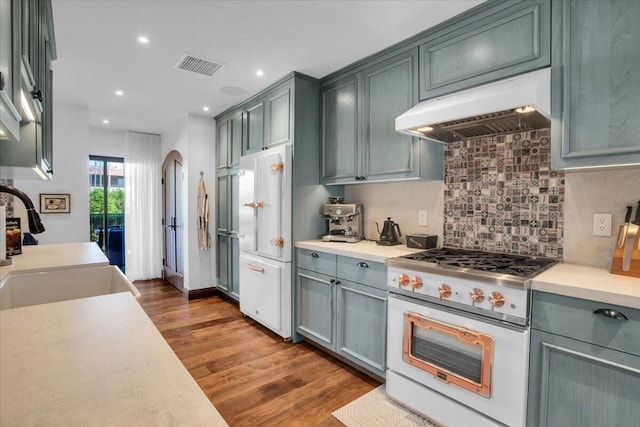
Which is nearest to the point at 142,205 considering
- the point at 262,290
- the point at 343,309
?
the point at 262,290

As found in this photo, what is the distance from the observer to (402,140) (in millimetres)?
2402

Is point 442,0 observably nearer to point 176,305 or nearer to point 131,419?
point 131,419

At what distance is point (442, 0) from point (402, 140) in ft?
2.88

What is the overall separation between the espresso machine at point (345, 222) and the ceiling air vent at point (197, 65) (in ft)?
5.25

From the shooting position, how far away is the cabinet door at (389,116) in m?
2.34

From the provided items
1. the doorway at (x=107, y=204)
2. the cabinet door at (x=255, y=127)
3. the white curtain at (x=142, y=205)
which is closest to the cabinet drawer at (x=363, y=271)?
the cabinet door at (x=255, y=127)

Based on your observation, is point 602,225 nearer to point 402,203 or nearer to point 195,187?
point 402,203

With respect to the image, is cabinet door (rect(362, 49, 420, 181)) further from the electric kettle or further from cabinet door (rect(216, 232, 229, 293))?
cabinet door (rect(216, 232, 229, 293))

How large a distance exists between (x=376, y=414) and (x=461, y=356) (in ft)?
2.18

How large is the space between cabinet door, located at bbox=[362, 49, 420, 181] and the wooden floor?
158 cm

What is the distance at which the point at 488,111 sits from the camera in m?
1.65

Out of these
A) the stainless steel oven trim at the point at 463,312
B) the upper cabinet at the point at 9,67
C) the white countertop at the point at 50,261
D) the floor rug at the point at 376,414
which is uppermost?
the upper cabinet at the point at 9,67

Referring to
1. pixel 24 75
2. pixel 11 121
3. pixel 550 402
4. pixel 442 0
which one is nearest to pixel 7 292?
pixel 24 75

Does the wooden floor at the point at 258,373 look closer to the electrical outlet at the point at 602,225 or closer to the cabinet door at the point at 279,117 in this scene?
the electrical outlet at the point at 602,225
